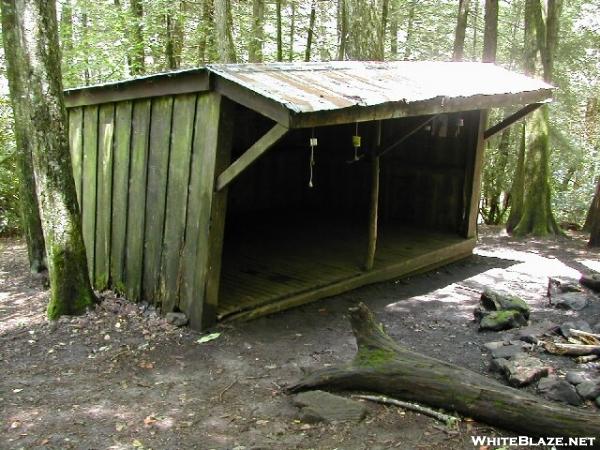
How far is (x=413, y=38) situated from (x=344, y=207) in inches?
400

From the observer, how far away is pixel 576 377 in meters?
3.84

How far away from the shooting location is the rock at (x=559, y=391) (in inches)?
141

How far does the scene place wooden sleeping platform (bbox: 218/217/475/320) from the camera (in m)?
5.92

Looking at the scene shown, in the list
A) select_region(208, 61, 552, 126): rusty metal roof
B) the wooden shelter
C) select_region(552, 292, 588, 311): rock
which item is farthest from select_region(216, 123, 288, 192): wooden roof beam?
select_region(552, 292, 588, 311): rock

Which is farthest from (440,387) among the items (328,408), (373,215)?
(373,215)

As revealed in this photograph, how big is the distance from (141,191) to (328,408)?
10.3 ft

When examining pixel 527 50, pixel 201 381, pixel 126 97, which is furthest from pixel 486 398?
pixel 527 50

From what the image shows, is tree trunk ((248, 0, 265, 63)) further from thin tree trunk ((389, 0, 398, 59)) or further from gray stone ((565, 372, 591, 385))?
gray stone ((565, 372, 591, 385))

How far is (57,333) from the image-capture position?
513cm

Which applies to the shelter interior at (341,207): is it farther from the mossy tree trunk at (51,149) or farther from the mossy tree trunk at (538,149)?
the mossy tree trunk at (538,149)

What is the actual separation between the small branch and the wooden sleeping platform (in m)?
2.00

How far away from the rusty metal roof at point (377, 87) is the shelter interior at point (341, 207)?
0.57 meters

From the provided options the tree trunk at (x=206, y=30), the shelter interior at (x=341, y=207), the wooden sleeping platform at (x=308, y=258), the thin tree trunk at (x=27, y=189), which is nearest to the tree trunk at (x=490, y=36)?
the shelter interior at (x=341, y=207)

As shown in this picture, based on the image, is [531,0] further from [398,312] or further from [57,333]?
[57,333]
